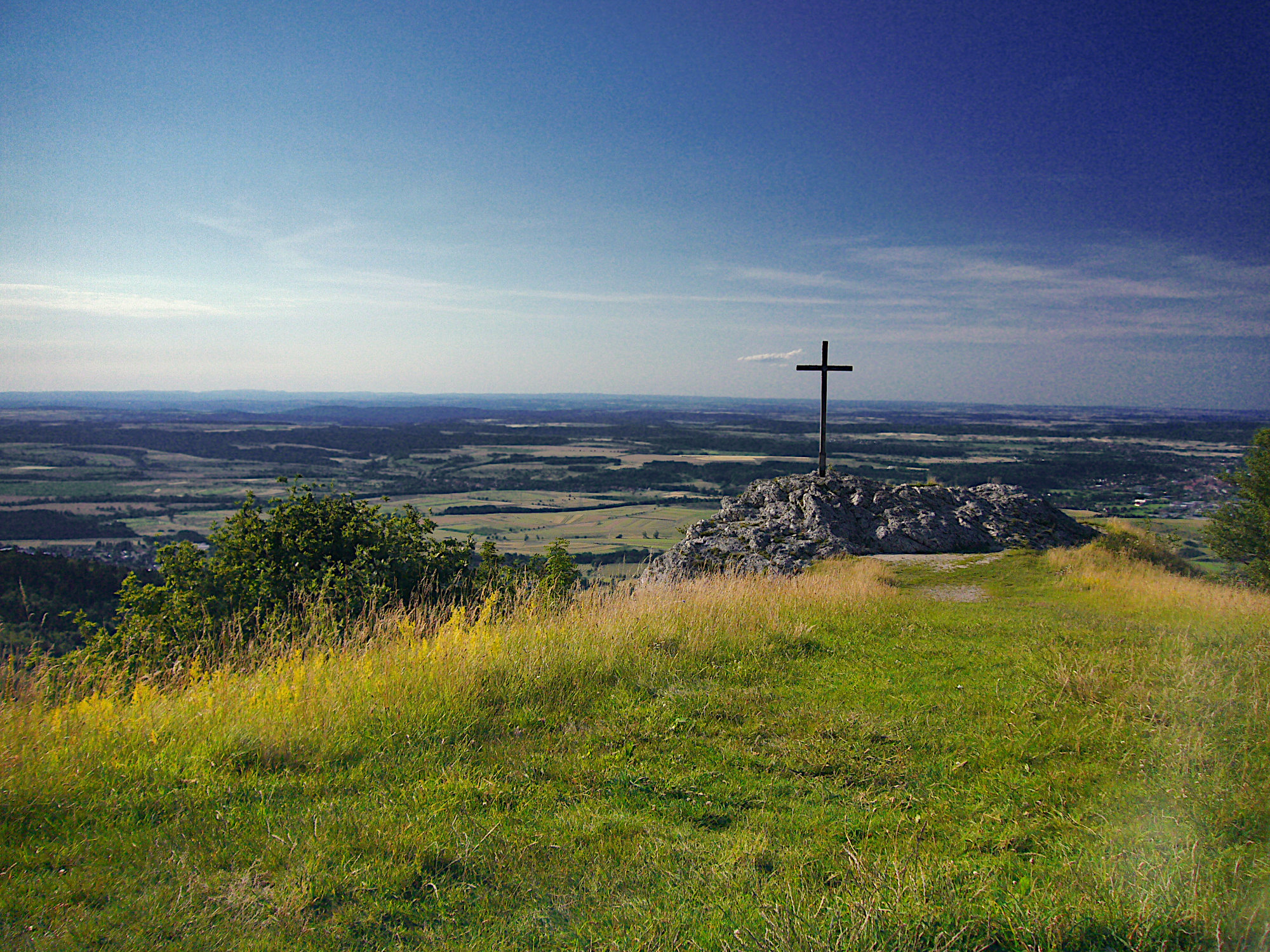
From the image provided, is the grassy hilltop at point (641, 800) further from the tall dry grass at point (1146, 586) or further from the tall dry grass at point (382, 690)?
the tall dry grass at point (1146, 586)

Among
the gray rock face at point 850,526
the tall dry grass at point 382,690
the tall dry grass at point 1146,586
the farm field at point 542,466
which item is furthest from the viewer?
the farm field at point 542,466

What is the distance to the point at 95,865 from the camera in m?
3.29

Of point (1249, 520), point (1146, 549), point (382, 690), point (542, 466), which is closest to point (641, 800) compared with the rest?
point (382, 690)

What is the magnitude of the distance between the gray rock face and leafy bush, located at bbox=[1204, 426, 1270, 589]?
1280 centimetres

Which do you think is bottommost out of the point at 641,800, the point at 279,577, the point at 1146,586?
the point at 1146,586

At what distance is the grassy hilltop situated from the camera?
2926mm

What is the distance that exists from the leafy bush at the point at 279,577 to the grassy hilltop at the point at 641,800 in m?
1.88

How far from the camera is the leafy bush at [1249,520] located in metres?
24.7

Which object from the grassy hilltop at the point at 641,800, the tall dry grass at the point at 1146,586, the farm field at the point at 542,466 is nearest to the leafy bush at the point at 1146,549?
the tall dry grass at the point at 1146,586

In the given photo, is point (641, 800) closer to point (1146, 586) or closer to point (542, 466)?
point (1146, 586)

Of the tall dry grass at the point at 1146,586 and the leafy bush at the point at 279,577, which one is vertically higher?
the leafy bush at the point at 279,577

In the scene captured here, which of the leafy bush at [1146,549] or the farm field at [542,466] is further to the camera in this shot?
the farm field at [542,466]

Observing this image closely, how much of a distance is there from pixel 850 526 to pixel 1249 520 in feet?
69.3

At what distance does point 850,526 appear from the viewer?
16547 millimetres
